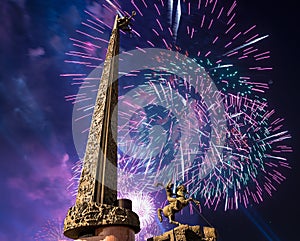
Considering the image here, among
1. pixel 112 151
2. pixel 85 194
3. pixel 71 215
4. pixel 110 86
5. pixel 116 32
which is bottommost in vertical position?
pixel 71 215

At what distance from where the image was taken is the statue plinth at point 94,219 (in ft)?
18.1

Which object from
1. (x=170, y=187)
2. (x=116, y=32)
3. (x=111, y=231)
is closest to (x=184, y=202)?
(x=170, y=187)

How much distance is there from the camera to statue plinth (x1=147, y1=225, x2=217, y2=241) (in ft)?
26.6

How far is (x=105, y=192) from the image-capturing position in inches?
247

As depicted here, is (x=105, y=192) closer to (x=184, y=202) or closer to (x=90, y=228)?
(x=90, y=228)

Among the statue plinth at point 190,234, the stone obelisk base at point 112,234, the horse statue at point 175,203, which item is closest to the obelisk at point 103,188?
the stone obelisk base at point 112,234

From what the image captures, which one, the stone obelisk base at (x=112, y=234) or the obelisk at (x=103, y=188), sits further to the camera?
the obelisk at (x=103, y=188)

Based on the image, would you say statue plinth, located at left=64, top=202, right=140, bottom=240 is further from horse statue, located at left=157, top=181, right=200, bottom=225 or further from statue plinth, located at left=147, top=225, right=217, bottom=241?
horse statue, located at left=157, top=181, right=200, bottom=225

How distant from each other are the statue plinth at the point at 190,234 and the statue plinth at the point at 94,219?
2.74 meters

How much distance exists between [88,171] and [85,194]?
59cm

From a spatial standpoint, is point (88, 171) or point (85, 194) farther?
point (88, 171)

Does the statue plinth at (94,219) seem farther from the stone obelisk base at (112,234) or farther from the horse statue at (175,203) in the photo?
the horse statue at (175,203)

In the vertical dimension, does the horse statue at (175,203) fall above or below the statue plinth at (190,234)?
above

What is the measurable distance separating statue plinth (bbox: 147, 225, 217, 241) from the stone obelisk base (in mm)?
2881
